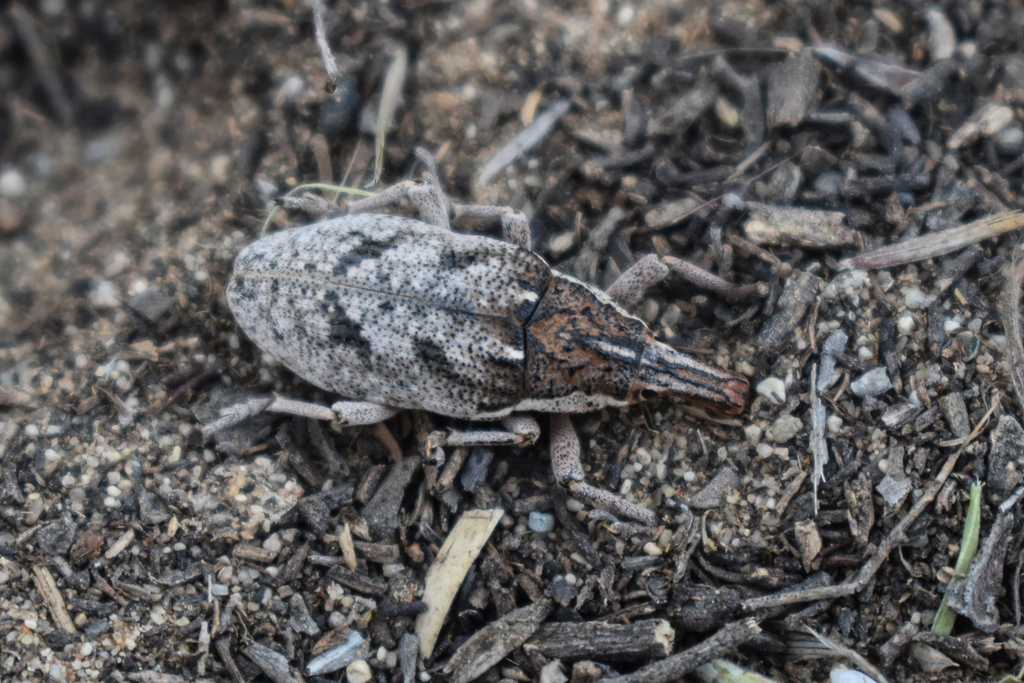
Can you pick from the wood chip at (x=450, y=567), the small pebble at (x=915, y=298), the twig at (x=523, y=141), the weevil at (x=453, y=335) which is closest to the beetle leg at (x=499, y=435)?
the weevil at (x=453, y=335)

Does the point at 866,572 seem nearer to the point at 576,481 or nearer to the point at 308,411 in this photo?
the point at 576,481

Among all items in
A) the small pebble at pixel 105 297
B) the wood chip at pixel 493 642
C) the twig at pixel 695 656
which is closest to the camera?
the twig at pixel 695 656

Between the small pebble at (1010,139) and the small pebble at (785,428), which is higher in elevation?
the small pebble at (1010,139)

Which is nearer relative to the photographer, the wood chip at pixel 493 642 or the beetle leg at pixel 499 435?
the wood chip at pixel 493 642

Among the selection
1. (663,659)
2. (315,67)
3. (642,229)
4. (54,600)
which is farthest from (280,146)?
(663,659)

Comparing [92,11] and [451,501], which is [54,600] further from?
[92,11]

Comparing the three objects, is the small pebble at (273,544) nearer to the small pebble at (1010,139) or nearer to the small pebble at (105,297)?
the small pebble at (105,297)

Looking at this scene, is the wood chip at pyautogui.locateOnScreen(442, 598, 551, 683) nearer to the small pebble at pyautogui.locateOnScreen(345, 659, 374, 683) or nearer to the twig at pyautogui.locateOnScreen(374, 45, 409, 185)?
the small pebble at pyautogui.locateOnScreen(345, 659, 374, 683)
